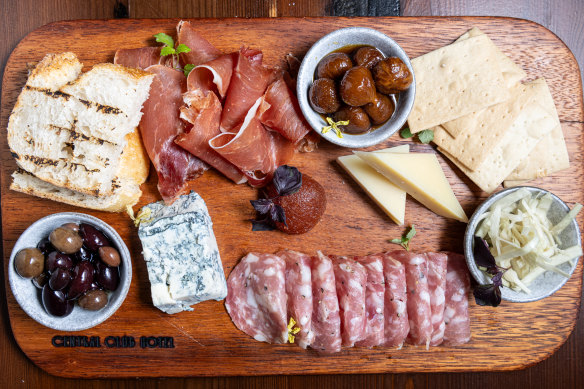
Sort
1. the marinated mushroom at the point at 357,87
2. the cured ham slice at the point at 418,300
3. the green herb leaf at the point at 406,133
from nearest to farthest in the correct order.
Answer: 1. the marinated mushroom at the point at 357,87
2. the cured ham slice at the point at 418,300
3. the green herb leaf at the point at 406,133

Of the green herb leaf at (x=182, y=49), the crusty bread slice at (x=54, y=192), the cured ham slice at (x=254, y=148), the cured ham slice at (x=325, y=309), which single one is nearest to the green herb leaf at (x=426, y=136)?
the cured ham slice at (x=254, y=148)

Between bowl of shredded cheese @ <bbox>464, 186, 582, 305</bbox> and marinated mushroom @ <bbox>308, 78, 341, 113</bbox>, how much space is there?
0.73 meters

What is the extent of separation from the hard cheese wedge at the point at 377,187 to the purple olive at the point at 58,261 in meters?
1.17

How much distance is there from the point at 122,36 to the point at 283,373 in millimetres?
1661

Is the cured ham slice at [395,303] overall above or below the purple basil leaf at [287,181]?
below

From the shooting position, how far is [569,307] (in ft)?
6.27

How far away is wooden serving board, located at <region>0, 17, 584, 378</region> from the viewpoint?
188 centimetres

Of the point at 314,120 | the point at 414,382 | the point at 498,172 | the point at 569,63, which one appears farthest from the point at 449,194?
the point at 414,382

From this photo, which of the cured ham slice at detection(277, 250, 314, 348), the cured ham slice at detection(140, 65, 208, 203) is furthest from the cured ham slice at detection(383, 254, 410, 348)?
the cured ham slice at detection(140, 65, 208, 203)

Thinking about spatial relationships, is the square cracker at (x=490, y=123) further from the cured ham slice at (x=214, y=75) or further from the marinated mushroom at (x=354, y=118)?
the cured ham slice at (x=214, y=75)

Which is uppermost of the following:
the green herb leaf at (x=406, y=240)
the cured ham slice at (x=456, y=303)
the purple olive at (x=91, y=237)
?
the purple olive at (x=91, y=237)

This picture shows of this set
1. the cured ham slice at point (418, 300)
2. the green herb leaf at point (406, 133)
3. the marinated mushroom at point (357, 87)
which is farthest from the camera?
the green herb leaf at point (406, 133)

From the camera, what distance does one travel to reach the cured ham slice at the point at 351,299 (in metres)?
1.74

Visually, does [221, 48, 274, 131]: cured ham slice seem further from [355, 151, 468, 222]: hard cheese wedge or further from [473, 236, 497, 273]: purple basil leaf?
[473, 236, 497, 273]: purple basil leaf
